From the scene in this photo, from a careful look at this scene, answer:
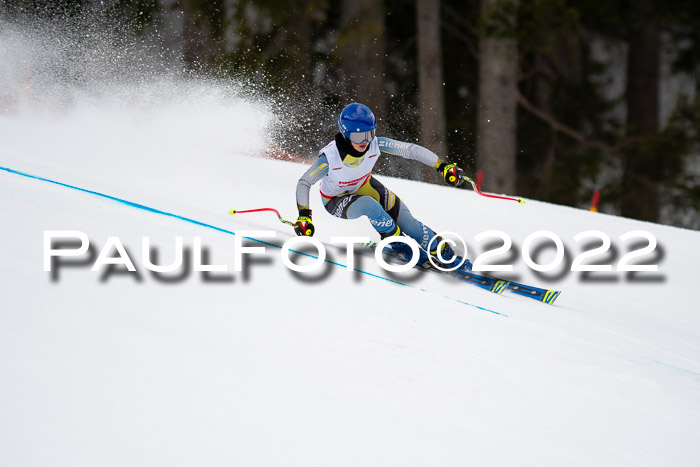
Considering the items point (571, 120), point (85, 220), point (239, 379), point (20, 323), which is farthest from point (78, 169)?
point (571, 120)

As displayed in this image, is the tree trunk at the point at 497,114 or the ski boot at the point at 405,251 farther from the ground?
the tree trunk at the point at 497,114

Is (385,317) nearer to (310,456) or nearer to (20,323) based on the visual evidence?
(310,456)

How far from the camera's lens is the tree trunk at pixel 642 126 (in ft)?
48.6

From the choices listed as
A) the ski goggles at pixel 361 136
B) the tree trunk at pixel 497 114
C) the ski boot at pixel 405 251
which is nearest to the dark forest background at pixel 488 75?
the tree trunk at pixel 497 114

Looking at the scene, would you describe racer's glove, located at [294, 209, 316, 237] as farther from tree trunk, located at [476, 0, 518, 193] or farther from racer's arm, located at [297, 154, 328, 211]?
tree trunk, located at [476, 0, 518, 193]

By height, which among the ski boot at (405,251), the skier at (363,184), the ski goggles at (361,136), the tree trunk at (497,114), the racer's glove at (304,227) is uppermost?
the tree trunk at (497,114)

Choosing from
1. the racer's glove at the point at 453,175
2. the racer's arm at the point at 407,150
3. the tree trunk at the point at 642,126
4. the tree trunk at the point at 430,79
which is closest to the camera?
the racer's glove at the point at 453,175

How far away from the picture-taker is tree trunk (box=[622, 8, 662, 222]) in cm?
1481

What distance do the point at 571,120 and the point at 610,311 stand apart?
42.0 feet

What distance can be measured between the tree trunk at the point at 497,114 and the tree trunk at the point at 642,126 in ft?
12.7

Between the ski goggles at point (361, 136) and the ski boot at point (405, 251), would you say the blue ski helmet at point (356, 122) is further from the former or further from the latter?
the ski boot at point (405, 251)

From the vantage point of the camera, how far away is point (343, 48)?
43.2 feet

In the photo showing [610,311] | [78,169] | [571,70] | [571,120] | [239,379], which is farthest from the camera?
[571,70]

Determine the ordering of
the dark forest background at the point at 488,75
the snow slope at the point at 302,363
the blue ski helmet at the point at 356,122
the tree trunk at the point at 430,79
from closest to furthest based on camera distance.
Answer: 1. the snow slope at the point at 302,363
2. the blue ski helmet at the point at 356,122
3. the dark forest background at the point at 488,75
4. the tree trunk at the point at 430,79
